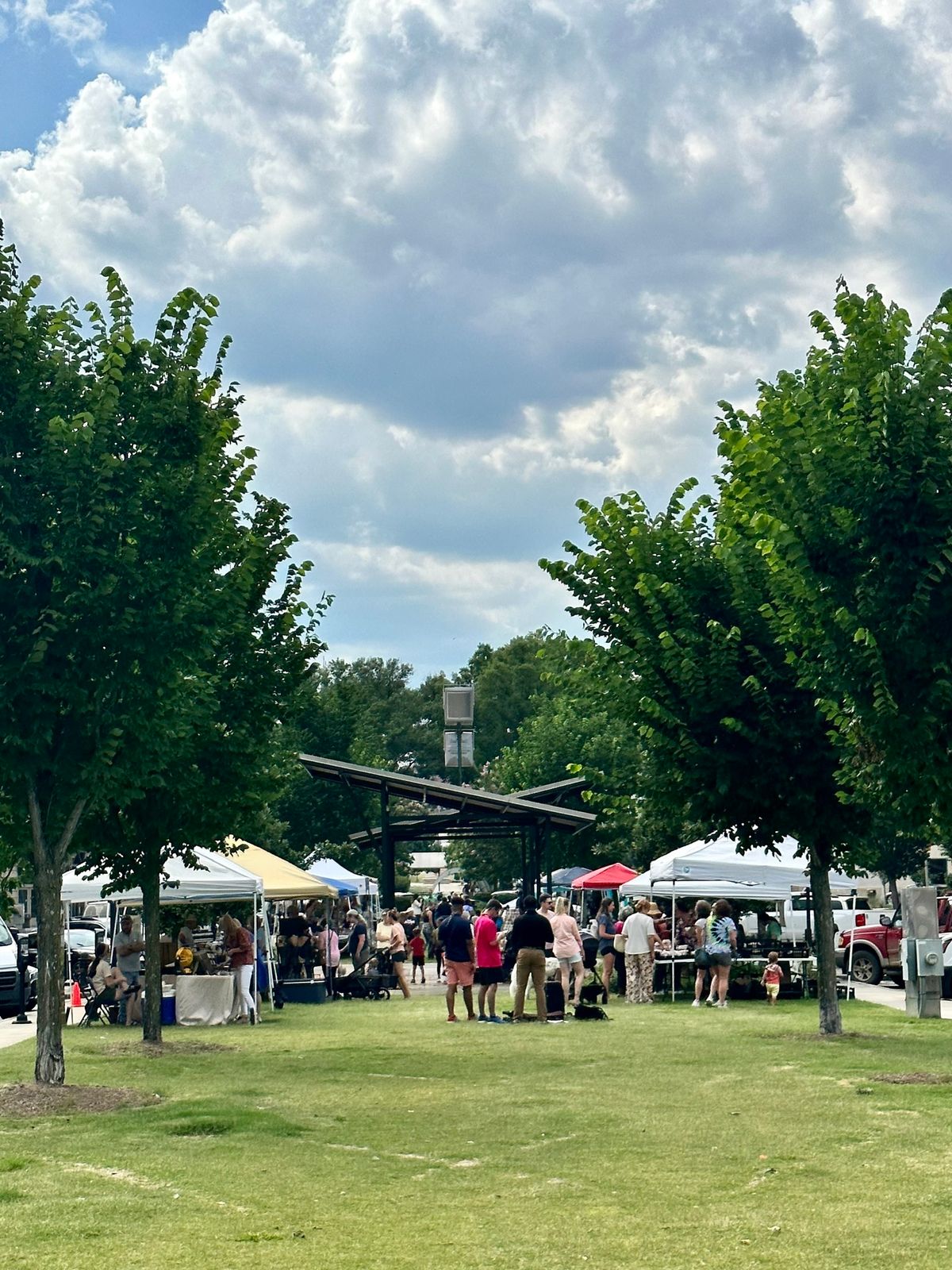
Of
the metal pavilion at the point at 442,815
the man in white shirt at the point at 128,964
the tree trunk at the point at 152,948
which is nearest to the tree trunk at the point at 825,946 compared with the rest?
the tree trunk at the point at 152,948

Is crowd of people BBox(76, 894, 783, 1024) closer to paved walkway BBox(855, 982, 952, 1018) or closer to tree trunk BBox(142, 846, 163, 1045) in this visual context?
paved walkway BBox(855, 982, 952, 1018)

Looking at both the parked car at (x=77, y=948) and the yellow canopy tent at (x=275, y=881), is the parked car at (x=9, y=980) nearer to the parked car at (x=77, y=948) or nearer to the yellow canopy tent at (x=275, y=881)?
the parked car at (x=77, y=948)

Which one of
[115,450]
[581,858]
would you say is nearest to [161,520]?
[115,450]

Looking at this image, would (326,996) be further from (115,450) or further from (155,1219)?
(155,1219)

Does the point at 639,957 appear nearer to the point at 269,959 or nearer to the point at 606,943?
the point at 606,943

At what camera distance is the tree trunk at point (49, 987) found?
14031 mm

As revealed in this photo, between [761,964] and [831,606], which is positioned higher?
[831,606]

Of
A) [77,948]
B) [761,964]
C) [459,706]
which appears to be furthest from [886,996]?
[77,948]

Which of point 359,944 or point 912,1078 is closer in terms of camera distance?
point 912,1078

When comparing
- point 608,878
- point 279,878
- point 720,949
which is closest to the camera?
point 720,949

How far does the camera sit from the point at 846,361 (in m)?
13.9

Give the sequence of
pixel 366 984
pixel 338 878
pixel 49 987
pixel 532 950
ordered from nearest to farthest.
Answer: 1. pixel 49 987
2. pixel 532 950
3. pixel 366 984
4. pixel 338 878

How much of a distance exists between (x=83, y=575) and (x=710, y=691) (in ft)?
25.4

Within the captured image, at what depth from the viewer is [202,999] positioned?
23656mm
